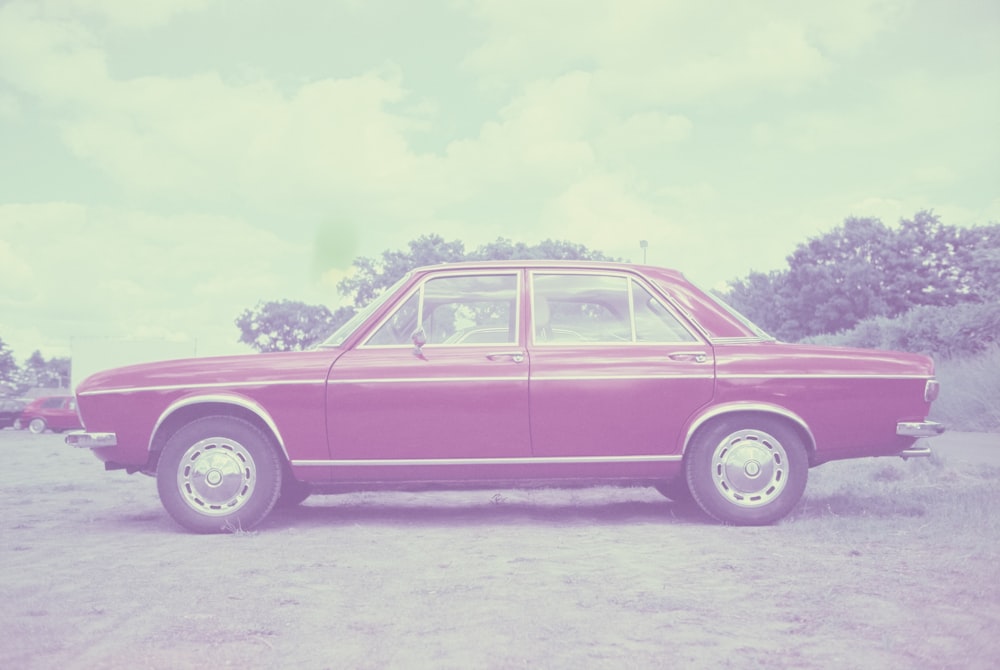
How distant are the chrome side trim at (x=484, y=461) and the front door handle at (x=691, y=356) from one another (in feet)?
2.00

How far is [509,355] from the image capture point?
6.25 metres

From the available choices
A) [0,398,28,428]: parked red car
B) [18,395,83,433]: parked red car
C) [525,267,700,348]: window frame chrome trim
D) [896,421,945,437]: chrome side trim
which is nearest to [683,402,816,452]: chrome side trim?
[525,267,700,348]: window frame chrome trim

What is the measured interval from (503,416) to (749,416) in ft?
5.04

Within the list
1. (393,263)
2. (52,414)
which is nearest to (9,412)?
(52,414)

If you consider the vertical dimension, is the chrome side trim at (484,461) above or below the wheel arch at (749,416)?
below

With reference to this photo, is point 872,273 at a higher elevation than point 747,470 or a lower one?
higher

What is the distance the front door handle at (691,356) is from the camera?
627 centimetres

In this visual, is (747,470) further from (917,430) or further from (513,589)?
(513,589)

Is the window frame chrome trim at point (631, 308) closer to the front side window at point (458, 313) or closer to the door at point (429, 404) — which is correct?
the front side window at point (458, 313)

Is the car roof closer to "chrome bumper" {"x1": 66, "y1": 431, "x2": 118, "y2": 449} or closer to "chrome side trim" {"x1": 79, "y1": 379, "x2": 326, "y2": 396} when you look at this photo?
"chrome side trim" {"x1": 79, "y1": 379, "x2": 326, "y2": 396}

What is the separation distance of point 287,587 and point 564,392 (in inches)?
93.8

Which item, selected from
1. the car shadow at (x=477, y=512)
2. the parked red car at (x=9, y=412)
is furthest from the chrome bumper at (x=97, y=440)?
the parked red car at (x=9, y=412)

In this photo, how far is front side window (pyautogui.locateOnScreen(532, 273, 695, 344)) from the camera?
644cm

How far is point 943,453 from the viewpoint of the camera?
1111 cm
